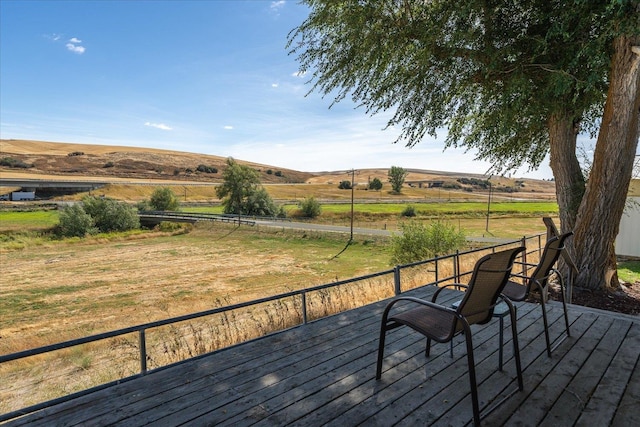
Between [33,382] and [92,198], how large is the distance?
1672 inches

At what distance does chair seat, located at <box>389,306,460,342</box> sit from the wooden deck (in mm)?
568

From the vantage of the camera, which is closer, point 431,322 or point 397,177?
point 431,322

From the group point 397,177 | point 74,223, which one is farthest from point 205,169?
point 74,223

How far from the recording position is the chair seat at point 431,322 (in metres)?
2.34

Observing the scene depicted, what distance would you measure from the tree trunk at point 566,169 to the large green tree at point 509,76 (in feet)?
0.07

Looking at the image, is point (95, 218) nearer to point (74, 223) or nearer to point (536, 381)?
point (74, 223)

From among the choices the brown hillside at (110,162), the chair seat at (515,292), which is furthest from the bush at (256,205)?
the brown hillside at (110,162)

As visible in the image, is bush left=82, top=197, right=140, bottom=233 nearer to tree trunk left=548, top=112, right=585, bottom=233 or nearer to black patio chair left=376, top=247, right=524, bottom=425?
tree trunk left=548, top=112, right=585, bottom=233

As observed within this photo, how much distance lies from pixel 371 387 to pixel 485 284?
4.14 ft

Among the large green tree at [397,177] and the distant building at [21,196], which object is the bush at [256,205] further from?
the large green tree at [397,177]

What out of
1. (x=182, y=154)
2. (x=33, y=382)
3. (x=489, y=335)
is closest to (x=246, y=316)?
(x=33, y=382)

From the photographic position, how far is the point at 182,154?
15675 cm

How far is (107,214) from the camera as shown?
145ft

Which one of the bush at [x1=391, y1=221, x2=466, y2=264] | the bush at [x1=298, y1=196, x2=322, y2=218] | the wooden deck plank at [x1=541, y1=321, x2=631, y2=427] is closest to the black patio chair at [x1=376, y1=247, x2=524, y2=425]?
the wooden deck plank at [x1=541, y1=321, x2=631, y2=427]
